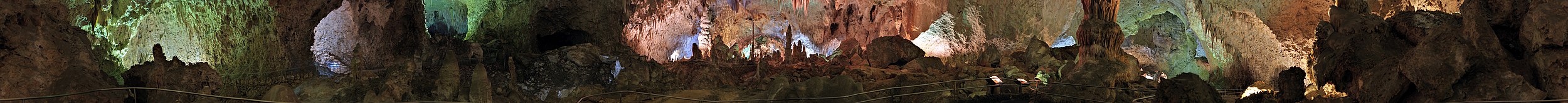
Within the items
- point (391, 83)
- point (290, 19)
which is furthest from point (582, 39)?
point (391, 83)

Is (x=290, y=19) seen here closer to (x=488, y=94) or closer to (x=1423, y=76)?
(x=488, y=94)

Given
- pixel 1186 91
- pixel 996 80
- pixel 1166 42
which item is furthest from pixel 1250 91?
pixel 1186 91

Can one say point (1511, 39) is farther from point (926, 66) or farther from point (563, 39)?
point (563, 39)

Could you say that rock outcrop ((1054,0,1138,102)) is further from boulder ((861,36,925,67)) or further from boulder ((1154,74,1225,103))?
boulder ((1154,74,1225,103))

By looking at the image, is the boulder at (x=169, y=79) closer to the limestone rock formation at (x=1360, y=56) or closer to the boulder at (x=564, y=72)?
the boulder at (x=564, y=72)

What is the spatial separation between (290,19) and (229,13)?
1.09 m

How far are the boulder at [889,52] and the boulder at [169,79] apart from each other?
610cm

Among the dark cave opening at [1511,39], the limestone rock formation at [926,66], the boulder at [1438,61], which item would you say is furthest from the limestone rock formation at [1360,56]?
the limestone rock formation at [926,66]

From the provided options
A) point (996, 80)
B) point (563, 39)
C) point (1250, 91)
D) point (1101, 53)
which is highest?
point (563, 39)

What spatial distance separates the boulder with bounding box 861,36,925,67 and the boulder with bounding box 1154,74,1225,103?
5783mm

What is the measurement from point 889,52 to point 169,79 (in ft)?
23.0

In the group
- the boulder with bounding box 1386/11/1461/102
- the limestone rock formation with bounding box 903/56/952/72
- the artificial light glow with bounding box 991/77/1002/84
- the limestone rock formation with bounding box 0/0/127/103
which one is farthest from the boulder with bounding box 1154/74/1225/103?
the limestone rock formation with bounding box 0/0/127/103

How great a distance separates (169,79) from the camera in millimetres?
9898

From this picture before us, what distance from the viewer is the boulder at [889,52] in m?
14.9
